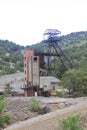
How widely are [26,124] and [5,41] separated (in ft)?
472

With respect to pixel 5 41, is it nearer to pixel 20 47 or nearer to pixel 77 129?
pixel 20 47

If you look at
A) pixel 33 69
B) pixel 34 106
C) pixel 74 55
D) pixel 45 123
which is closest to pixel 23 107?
pixel 34 106

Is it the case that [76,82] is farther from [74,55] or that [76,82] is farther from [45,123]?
[74,55]

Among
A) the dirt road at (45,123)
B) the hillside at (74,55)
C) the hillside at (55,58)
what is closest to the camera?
the dirt road at (45,123)

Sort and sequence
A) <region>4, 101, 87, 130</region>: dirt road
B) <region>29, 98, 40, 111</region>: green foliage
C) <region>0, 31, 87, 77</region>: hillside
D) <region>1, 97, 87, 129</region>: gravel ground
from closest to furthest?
<region>4, 101, 87, 130</region>: dirt road
<region>1, 97, 87, 129</region>: gravel ground
<region>29, 98, 40, 111</region>: green foliage
<region>0, 31, 87, 77</region>: hillside

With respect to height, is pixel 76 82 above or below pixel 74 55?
below

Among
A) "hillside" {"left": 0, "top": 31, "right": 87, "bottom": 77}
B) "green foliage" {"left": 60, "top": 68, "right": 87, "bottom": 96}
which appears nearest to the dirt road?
"green foliage" {"left": 60, "top": 68, "right": 87, "bottom": 96}

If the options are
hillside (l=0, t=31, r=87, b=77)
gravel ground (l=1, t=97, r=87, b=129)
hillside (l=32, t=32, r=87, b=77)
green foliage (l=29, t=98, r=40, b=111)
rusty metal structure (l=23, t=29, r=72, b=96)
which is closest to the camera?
gravel ground (l=1, t=97, r=87, b=129)

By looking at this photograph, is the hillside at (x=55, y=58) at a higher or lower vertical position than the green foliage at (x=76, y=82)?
higher

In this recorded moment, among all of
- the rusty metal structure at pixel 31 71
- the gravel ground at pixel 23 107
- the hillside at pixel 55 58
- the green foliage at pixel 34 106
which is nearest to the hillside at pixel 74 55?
the hillside at pixel 55 58

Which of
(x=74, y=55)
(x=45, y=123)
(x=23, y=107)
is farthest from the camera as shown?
(x=74, y=55)

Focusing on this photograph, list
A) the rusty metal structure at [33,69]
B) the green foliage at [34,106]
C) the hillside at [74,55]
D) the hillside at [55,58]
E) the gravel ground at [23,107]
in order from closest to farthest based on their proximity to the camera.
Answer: the gravel ground at [23,107]
the green foliage at [34,106]
the rusty metal structure at [33,69]
the hillside at [74,55]
the hillside at [55,58]

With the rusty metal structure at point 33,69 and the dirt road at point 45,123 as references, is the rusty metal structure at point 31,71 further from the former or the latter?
the dirt road at point 45,123

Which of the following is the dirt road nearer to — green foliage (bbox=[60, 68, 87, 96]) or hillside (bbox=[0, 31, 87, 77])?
green foliage (bbox=[60, 68, 87, 96])
